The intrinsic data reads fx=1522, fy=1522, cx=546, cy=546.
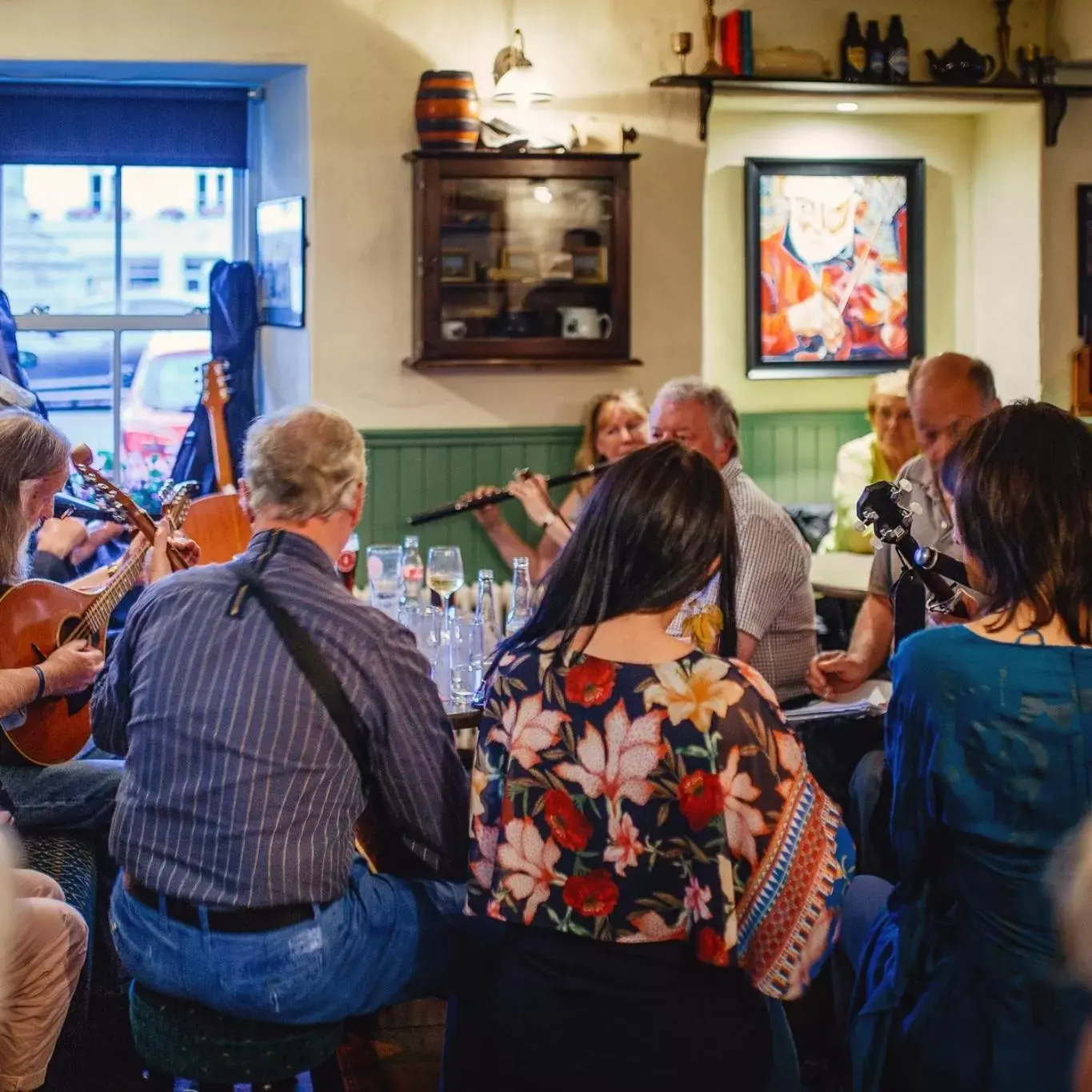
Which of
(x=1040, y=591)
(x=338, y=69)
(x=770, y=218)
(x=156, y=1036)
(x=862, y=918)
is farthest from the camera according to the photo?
(x=770, y=218)

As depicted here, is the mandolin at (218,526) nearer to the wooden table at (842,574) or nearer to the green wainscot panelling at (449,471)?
the green wainscot panelling at (449,471)

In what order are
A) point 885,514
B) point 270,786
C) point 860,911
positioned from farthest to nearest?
point 885,514 < point 860,911 < point 270,786

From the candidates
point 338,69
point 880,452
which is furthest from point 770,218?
point 338,69

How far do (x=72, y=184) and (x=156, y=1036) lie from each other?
399 cm

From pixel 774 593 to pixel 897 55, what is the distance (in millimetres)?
2740

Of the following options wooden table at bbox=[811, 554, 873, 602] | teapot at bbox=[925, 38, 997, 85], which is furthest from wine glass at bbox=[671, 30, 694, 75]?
wooden table at bbox=[811, 554, 873, 602]

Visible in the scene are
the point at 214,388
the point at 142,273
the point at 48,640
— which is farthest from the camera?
the point at 142,273

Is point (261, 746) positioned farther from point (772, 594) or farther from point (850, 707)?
point (772, 594)

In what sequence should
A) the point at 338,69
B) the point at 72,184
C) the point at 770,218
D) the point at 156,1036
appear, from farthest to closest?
the point at 770,218, the point at 72,184, the point at 338,69, the point at 156,1036

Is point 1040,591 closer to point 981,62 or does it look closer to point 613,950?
point 613,950

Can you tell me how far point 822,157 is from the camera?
6348mm

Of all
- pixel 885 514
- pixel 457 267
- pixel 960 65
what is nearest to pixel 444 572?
pixel 885 514

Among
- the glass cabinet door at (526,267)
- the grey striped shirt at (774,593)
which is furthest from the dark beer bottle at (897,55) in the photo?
the grey striped shirt at (774,593)

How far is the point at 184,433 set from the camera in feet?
18.7
